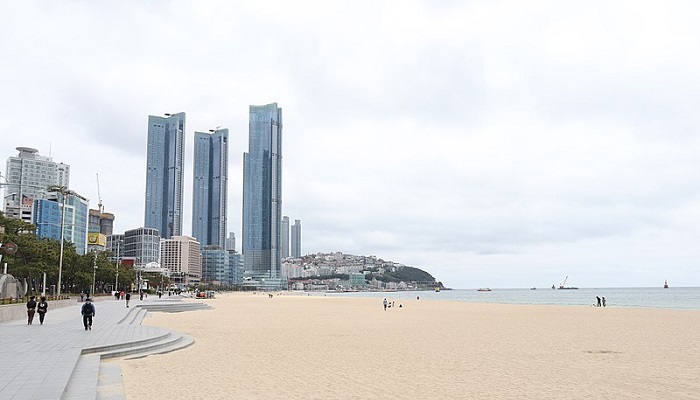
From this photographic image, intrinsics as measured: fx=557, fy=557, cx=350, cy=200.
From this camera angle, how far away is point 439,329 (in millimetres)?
28906

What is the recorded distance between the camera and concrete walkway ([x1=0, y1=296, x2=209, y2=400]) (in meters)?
10.0

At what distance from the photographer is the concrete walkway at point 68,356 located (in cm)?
1002

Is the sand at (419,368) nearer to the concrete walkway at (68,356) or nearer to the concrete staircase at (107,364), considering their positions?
the concrete staircase at (107,364)

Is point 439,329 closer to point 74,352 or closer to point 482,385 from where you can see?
point 482,385

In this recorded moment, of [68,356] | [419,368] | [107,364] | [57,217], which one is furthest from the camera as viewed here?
[57,217]

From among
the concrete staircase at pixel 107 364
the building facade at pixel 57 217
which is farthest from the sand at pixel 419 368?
the building facade at pixel 57 217

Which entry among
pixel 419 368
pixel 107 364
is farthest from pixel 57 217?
pixel 419 368

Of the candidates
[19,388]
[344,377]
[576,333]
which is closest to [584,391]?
[344,377]

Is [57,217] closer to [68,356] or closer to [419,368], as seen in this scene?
[68,356]

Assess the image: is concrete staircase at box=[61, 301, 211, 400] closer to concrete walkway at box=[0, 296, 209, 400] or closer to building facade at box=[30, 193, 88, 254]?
concrete walkway at box=[0, 296, 209, 400]

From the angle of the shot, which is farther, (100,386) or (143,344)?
(143,344)

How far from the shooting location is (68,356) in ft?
44.7

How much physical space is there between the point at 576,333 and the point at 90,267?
58788mm

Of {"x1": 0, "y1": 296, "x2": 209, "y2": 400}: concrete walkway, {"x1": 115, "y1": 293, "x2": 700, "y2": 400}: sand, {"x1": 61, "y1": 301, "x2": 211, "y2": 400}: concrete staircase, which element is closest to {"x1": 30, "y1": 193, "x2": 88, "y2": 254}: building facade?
{"x1": 0, "y1": 296, "x2": 209, "y2": 400}: concrete walkway
